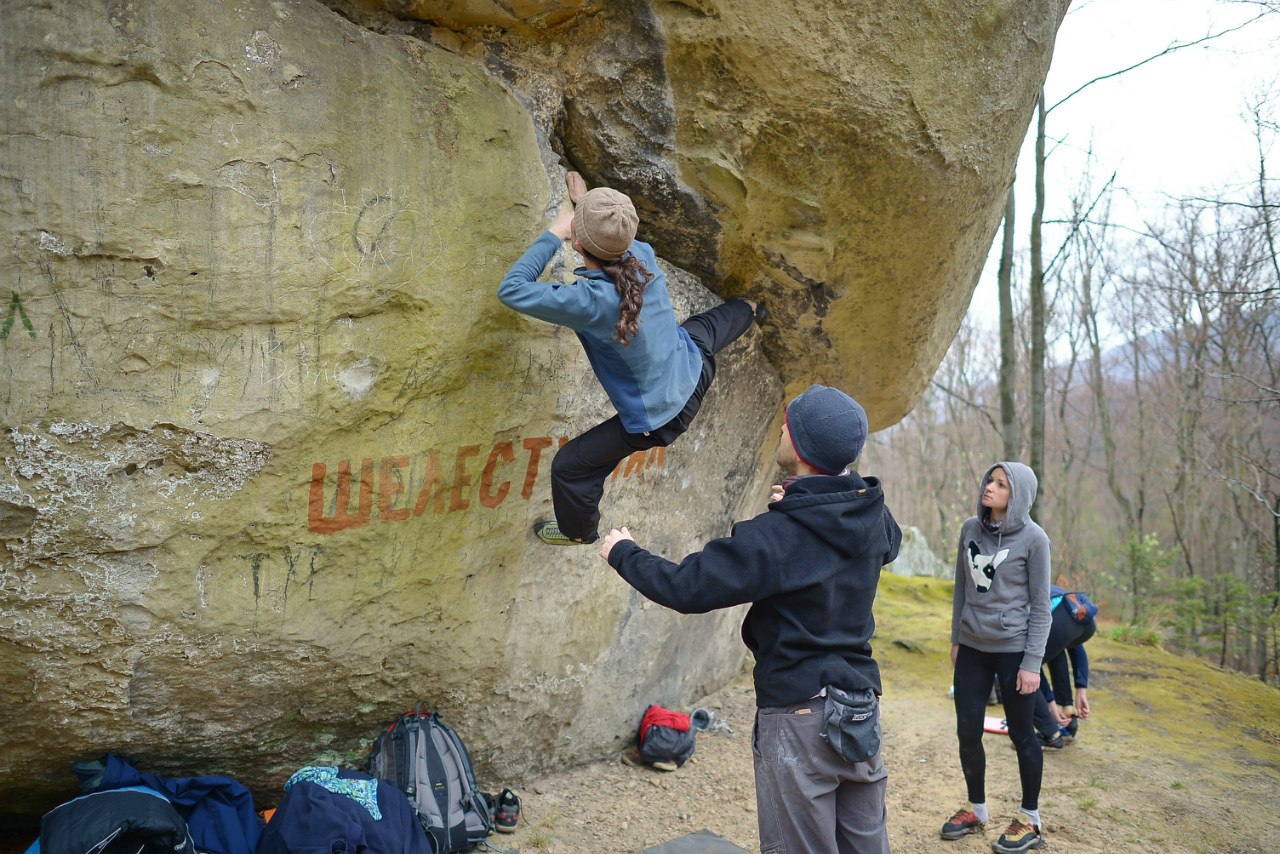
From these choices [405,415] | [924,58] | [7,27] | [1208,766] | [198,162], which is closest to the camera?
[7,27]

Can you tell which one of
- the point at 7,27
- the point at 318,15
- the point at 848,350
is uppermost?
the point at 318,15

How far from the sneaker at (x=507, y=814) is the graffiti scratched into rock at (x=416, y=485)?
4.60 ft

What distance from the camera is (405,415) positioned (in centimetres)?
350

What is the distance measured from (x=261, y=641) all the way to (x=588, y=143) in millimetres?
2666

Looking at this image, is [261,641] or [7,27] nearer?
[7,27]

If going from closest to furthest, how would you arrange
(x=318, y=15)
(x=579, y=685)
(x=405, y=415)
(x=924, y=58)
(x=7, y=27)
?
(x=7, y=27), (x=318, y=15), (x=405, y=415), (x=924, y=58), (x=579, y=685)

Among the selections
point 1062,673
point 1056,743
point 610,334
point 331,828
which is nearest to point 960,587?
point 1062,673

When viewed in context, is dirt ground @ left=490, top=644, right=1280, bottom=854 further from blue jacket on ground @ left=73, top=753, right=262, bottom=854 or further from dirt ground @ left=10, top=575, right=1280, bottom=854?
blue jacket on ground @ left=73, top=753, right=262, bottom=854

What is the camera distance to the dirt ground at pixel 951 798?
4.17 meters

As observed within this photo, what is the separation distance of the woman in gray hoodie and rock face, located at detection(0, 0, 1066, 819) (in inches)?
57.4

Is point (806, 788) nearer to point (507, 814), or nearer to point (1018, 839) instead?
point (507, 814)

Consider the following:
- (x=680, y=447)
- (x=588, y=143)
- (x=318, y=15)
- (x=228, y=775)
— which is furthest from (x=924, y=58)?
(x=228, y=775)

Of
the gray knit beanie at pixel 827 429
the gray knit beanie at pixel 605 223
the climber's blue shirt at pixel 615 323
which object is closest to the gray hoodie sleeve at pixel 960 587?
the climber's blue shirt at pixel 615 323

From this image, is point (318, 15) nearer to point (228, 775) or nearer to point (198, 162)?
point (198, 162)
